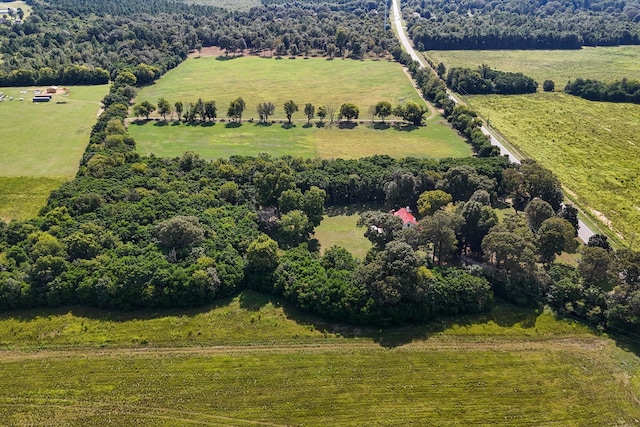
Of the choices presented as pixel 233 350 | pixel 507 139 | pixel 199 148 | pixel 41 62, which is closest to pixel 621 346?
pixel 233 350

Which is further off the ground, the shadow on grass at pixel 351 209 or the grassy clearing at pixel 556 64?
the grassy clearing at pixel 556 64

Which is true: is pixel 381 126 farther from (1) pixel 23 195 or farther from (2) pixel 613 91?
(1) pixel 23 195

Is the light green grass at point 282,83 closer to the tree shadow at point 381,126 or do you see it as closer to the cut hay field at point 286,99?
the cut hay field at point 286,99

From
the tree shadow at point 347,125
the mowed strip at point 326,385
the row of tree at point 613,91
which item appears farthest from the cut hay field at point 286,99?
the mowed strip at point 326,385

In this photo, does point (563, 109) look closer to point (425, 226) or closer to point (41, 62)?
point (425, 226)

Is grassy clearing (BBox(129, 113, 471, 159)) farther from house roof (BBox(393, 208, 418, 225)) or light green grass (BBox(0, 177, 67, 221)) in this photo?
house roof (BBox(393, 208, 418, 225))

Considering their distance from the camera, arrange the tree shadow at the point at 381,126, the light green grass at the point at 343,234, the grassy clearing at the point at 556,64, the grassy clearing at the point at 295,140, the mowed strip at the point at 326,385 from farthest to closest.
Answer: the grassy clearing at the point at 556,64
the tree shadow at the point at 381,126
the grassy clearing at the point at 295,140
the light green grass at the point at 343,234
the mowed strip at the point at 326,385
